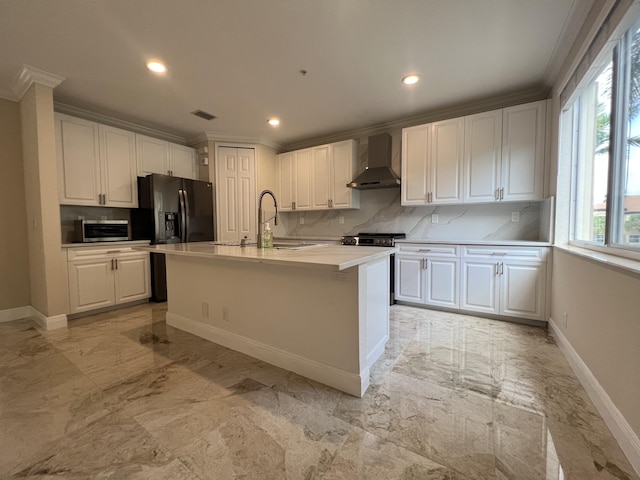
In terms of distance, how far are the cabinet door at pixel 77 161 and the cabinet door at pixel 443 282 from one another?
429 centimetres

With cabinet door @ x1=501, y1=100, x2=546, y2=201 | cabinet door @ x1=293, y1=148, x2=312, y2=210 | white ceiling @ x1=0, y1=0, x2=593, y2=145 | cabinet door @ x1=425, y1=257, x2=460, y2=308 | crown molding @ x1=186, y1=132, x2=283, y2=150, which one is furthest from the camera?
cabinet door @ x1=293, y1=148, x2=312, y2=210

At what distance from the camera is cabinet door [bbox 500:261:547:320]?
2.76m

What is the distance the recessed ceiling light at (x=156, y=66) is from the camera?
2.48 meters

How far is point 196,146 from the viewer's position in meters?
4.61

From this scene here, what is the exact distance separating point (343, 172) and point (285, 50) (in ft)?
6.71

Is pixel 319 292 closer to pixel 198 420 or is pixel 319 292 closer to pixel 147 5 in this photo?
pixel 198 420

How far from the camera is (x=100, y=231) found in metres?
3.41

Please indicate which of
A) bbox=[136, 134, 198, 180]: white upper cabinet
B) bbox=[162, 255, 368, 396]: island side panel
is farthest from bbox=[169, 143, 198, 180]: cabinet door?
bbox=[162, 255, 368, 396]: island side panel

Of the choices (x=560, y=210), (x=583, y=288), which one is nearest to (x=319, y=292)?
(x=583, y=288)

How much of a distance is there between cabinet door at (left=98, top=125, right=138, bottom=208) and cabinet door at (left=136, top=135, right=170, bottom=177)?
77 millimetres

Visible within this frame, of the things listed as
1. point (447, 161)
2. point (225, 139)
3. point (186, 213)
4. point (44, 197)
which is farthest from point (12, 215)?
point (447, 161)

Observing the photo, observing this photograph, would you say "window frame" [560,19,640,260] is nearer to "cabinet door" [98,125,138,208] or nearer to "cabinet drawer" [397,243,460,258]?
"cabinet drawer" [397,243,460,258]

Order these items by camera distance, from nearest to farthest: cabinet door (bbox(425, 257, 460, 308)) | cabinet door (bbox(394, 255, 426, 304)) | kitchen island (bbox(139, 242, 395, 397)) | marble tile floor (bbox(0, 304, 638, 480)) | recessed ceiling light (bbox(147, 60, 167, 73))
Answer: marble tile floor (bbox(0, 304, 638, 480)) < kitchen island (bbox(139, 242, 395, 397)) < recessed ceiling light (bbox(147, 60, 167, 73)) < cabinet door (bbox(425, 257, 460, 308)) < cabinet door (bbox(394, 255, 426, 304))

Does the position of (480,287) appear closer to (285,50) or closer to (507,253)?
(507,253)
